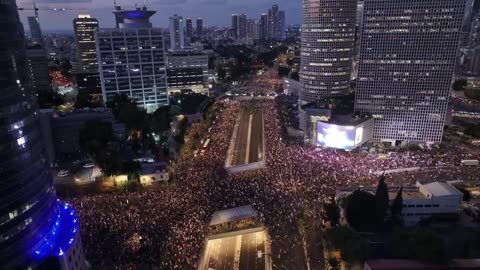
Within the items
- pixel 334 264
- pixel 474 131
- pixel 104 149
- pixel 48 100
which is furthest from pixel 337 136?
pixel 48 100

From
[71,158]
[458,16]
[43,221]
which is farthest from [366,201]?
[71,158]

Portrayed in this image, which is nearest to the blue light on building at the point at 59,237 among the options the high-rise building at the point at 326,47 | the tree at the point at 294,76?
the high-rise building at the point at 326,47

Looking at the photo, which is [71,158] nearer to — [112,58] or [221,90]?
[112,58]

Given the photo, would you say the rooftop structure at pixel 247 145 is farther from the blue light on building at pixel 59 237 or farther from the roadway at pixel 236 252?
the blue light on building at pixel 59 237

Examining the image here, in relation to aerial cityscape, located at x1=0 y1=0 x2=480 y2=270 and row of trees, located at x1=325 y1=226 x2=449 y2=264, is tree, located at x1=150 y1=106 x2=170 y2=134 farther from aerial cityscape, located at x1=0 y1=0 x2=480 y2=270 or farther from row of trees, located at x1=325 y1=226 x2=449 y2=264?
row of trees, located at x1=325 y1=226 x2=449 y2=264

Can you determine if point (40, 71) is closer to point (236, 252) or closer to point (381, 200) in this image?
point (236, 252)

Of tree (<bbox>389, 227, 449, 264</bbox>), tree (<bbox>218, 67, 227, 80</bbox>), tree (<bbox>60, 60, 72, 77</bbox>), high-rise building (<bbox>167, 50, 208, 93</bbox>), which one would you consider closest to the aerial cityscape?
tree (<bbox>389, 227, 449, 264</bbox>)
